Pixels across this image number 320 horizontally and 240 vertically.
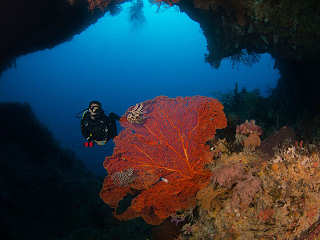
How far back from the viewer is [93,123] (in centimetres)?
416

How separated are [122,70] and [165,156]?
152m

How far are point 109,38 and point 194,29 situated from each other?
6748 cm

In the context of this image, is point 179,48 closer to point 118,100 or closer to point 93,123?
point 118,100

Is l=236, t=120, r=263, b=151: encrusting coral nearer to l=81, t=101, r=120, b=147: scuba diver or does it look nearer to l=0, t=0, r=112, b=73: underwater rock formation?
l=81, t=101, r=120, b=147: scuba diver

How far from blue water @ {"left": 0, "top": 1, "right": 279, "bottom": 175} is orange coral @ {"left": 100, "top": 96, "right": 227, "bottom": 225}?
9980 cm

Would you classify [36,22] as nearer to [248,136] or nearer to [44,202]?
[44,202]

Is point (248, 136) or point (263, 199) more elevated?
point (248, 136)

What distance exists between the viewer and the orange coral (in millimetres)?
3475

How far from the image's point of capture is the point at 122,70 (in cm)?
14762

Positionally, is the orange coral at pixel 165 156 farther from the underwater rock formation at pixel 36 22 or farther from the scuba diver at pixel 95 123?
the underwater rock formation at pixel 36 22

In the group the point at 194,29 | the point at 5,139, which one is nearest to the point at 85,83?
the point at 194,29

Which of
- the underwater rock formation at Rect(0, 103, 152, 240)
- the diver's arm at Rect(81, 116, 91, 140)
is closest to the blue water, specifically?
the underwater rock formation at Rect(0, 103, 152, 240)

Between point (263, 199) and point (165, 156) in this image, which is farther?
point (165, 156)

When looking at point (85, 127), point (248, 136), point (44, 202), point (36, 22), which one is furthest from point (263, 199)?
point (36, 22)
